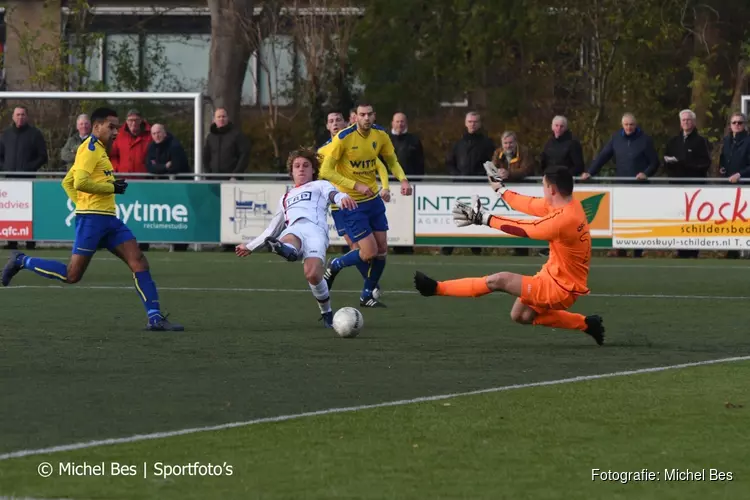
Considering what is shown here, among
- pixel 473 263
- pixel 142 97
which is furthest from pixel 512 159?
pixel 142 97

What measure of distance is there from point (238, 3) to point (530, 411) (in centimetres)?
2274

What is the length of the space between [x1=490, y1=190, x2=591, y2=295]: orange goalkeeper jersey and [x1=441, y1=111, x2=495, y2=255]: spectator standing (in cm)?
1157

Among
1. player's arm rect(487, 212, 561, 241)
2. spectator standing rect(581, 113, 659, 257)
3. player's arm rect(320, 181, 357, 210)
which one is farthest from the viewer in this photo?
spectator standing rect(581, 113, 659, 257)

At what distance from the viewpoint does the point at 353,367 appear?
1137cm

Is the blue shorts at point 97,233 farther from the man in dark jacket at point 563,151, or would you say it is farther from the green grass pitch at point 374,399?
the man in dark jacket at point 563,151

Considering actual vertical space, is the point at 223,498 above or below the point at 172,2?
below

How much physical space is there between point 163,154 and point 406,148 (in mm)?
3694

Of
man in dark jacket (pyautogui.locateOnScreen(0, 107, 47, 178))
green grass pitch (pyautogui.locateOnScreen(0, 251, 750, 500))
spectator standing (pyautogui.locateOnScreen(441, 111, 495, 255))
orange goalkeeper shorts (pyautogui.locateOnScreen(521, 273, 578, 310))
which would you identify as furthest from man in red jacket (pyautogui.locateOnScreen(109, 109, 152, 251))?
orange goalkeeper shorts (pyautogui.locateOnScreen(521, 273, 578, 310))

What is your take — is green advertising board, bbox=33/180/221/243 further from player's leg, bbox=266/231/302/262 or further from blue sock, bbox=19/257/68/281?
player's leg, bbox=266/231/302/262

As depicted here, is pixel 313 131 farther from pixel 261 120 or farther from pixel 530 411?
pixel 530 411

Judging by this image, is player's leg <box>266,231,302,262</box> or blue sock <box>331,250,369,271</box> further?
blue sock <box>331,250,369,271</box>

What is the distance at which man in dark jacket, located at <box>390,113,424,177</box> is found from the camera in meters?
23.9

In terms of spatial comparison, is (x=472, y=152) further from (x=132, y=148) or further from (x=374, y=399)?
(x=374, y=399)

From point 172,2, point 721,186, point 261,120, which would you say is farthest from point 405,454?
point 172,2
